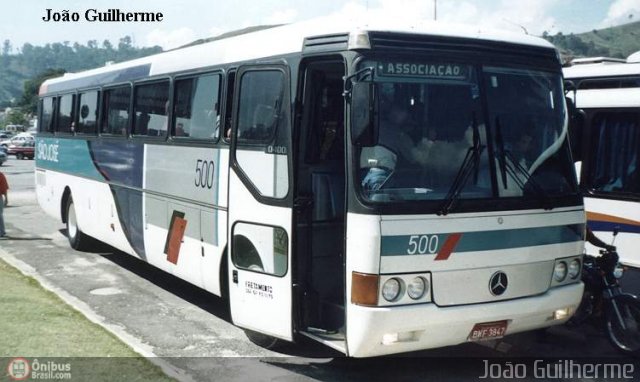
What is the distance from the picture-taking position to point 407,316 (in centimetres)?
600

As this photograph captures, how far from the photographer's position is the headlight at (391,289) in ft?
19.6

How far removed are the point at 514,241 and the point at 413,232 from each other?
1.05 m

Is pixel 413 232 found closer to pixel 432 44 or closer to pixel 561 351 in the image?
pixel 432 44

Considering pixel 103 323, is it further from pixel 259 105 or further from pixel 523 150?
pixel 523 150

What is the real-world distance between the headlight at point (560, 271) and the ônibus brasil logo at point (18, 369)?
16.0 ft

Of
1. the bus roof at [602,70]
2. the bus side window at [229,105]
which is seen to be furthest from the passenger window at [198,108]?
the bus roof at [602,70]

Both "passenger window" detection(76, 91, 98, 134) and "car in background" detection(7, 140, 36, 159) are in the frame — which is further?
"car in background" detection(7, 140, 36, 159)

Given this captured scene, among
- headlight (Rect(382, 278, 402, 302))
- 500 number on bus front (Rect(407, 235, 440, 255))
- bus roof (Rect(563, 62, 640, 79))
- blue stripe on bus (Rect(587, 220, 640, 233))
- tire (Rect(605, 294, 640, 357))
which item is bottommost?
tire (Rect(605, 294, 640, 357))

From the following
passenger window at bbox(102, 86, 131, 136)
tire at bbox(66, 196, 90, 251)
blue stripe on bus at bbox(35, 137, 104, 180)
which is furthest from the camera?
tire at bbox(66, 196, 90, 251)

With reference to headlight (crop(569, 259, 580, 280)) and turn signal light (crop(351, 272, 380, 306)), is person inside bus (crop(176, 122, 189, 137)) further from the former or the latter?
headlight (crop(569, 259, 580, 280))

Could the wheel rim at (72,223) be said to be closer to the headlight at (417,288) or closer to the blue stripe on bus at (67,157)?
the blue stripe on bus at (67,157)

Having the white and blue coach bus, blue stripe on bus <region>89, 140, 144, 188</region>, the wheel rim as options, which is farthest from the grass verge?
the wheel rim

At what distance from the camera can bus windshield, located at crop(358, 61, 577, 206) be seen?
20.0 ft

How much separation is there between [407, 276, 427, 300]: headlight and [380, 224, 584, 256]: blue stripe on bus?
0.77 ft
